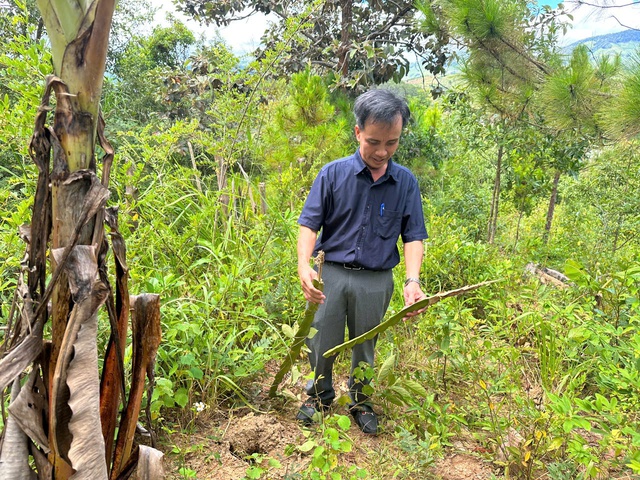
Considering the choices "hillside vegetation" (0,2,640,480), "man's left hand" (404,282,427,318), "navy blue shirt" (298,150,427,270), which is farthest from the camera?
"navy blue shirt" (298,150,427,270)

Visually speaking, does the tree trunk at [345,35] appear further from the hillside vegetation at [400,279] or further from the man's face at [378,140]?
the man's face at [378,140]

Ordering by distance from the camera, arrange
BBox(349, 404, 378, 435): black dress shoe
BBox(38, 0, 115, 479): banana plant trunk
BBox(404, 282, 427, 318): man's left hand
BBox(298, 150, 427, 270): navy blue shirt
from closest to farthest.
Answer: BBox(38, 0, 115, 479): banana plant trunk → BBox(404, 282, 427, 318): man's left hand → BBox(298, 150, 427, 270): navy blue shirt → BBox(349, 404, 378, 435): black dress shoe

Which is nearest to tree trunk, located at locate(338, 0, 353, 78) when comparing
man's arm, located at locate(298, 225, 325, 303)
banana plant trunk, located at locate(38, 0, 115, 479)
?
man's arm, located at locate(298, 225, 325, 303)

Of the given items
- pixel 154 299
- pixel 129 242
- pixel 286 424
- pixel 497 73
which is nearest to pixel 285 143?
pixel 497 73

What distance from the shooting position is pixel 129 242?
2107 millimetres

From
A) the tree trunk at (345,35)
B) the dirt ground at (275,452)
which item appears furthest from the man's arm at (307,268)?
the tree trunk at (345,35)

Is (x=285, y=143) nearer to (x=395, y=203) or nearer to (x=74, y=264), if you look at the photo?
(x=395, y=203)

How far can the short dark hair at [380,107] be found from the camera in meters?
1.82

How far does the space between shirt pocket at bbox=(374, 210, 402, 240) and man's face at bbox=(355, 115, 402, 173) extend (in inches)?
9.1

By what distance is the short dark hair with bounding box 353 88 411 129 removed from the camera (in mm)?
1823

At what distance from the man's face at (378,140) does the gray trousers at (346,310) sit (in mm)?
518

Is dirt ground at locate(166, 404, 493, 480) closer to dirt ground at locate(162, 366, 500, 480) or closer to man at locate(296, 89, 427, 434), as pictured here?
dirt ground at locate(162, 366, 500, 480)

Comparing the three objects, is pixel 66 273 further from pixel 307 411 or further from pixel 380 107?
pixel 307 411

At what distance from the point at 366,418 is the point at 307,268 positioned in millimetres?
847
